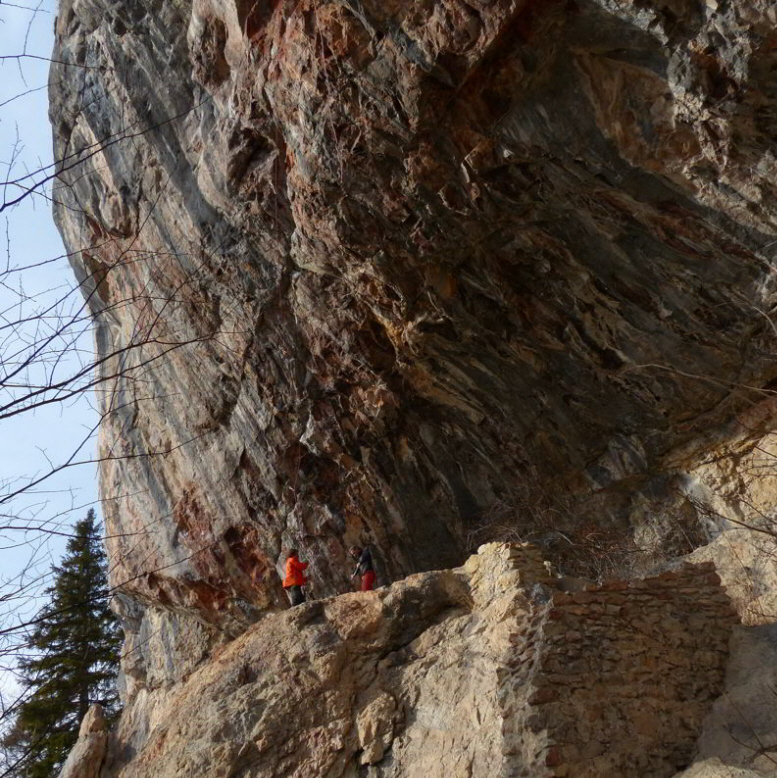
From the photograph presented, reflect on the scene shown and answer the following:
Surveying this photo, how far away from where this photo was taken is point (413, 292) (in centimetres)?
975

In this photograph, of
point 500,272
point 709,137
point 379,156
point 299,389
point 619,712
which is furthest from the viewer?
point 299,389

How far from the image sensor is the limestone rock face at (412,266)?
25.3ft

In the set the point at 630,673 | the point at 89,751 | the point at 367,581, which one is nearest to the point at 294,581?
the point at 367,581

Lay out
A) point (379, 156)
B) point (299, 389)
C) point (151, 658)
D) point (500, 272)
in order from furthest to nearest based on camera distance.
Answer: point (151, 658) → point (299, 389) → point (500, 272) → point (379, 156)

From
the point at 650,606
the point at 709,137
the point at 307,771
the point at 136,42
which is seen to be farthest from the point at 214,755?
the point at 136,42

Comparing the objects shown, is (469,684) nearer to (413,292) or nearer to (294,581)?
(294,581)

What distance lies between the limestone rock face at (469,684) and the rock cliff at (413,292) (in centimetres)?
9

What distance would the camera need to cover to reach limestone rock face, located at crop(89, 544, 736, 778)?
527 centimetres

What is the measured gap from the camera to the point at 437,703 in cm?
607

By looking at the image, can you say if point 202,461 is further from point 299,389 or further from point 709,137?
point 709,137

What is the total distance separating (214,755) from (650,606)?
152 inches

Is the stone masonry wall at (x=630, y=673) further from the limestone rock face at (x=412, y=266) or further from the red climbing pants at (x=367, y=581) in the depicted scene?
the red climbing pants at (x=367, y=581)

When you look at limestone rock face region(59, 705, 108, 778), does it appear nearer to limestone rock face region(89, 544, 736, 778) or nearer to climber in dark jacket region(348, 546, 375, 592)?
limestone rock face region(89, 544, 736, 778)

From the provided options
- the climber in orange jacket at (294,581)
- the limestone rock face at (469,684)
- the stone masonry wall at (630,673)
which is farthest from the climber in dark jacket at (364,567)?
the stone masonry wall at (630,673)
